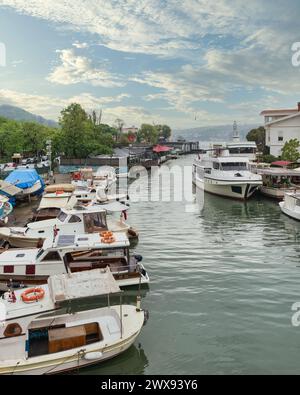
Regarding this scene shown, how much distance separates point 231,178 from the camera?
40.4 metres

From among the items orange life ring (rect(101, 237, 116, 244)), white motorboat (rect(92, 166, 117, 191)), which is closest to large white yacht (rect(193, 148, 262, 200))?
white motorboat (rect(92, 166, 117, 191))

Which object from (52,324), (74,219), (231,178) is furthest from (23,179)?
(52,324)

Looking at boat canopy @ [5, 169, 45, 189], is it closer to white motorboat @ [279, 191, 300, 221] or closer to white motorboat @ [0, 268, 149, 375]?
white motorboat @ [279, 191, 300, 221]

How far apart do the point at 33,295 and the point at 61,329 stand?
8.09 ft

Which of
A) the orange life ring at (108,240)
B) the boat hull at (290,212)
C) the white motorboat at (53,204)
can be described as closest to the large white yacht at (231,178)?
the boat hull at (290,212)

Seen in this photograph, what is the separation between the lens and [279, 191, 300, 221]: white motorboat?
3106 centimetres

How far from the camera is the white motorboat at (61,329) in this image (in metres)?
10.5

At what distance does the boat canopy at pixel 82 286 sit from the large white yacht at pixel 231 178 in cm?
2853

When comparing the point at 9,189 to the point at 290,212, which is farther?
the point at 9,189

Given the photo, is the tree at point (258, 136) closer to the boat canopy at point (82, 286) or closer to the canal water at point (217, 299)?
the canal water at point (217, 299)

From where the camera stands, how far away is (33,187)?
3866cm

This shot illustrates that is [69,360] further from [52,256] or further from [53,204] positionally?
[53,204]

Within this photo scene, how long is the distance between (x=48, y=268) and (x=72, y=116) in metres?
74.0

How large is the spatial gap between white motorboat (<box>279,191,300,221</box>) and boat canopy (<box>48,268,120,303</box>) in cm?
2194
